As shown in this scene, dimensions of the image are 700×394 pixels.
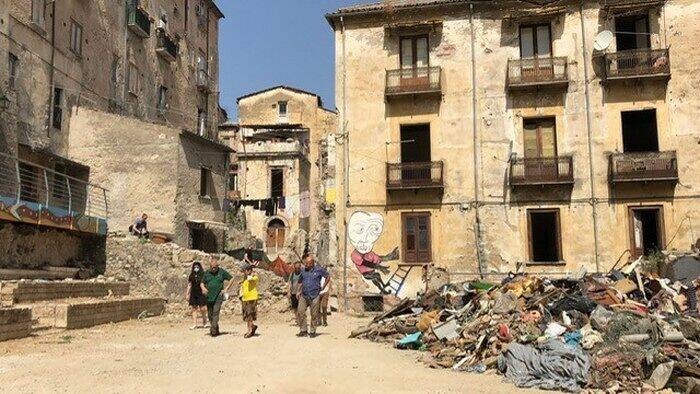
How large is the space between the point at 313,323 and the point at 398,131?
1150 cm

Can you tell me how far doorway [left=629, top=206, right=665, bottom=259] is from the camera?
21422mm

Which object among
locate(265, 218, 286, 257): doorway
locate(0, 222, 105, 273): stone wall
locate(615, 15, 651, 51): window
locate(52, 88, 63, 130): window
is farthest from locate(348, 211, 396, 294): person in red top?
locate(265, 218, 286, 257): doorway

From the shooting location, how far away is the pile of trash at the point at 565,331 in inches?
338

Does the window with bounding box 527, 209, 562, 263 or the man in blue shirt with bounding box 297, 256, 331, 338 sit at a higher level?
the window with bounding box 527, 209, 562, 263

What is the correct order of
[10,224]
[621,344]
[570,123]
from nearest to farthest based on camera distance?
[621,344] → [10,224] → [570,123]

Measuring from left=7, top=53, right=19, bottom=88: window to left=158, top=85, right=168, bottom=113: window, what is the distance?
35.2ft

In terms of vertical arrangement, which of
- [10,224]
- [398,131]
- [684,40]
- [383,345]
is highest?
[684,40]

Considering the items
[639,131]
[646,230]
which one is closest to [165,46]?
[639,131]

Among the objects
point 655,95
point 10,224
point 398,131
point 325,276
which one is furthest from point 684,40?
point 10,224

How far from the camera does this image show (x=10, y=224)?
16.3 m

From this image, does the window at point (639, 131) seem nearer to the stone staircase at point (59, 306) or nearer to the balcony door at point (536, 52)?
the balcony door at point (536, 52)

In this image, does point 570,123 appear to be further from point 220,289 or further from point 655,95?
point 220,289

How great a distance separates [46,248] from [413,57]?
1450 centimetres

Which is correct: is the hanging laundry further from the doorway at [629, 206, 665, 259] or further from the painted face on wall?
the doorway at [629, 206, 665, 259]
